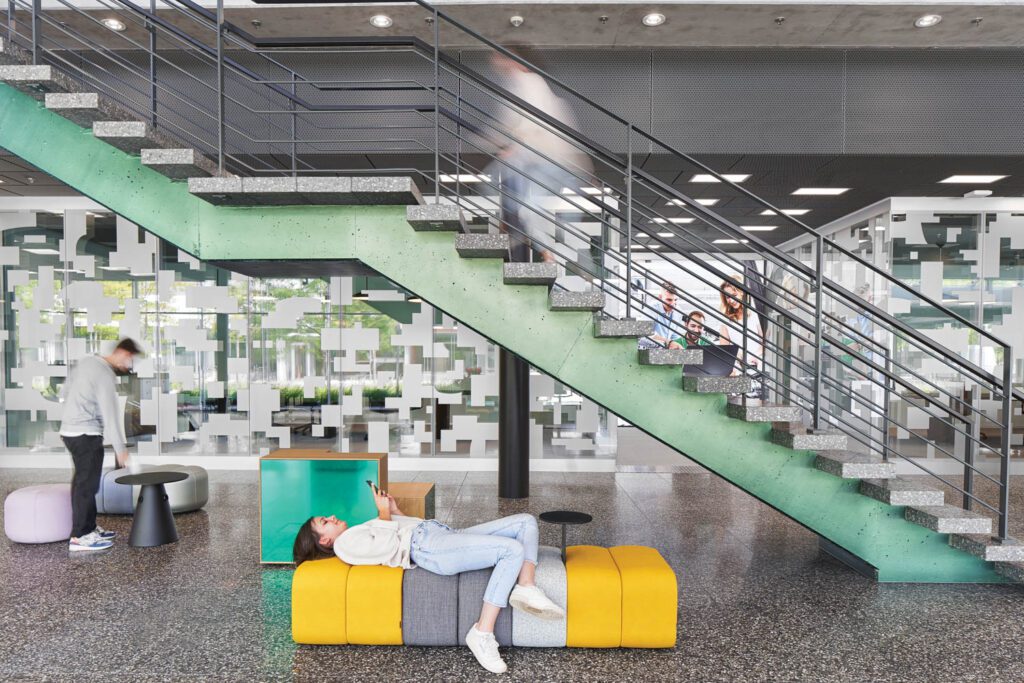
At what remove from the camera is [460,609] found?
347 centimetres

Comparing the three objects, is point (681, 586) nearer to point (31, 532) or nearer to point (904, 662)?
point (904, 662)

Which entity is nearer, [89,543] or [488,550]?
[488,550]

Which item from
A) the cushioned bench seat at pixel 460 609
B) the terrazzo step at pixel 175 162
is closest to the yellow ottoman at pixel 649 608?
the cushioned bench seat at pixel 460 609

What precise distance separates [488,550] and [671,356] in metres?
1.68

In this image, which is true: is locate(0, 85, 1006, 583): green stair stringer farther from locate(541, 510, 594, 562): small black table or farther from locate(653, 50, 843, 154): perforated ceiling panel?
locate(653, 50, 843, 154): perforated ceiling panel

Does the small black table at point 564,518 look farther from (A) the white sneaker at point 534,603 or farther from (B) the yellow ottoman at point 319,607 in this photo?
(B) the yellow ottoman at point 319,607

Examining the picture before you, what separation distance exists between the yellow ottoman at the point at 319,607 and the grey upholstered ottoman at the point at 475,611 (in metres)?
0.63

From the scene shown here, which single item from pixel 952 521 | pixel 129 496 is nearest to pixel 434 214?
pixel 952 521

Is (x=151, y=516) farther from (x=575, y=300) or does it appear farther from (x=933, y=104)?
(x=933, y=104)

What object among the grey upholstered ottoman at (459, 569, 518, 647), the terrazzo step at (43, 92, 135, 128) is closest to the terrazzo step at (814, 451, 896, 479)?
the grey upholstered ottoman at (459, 569, 518, 647)

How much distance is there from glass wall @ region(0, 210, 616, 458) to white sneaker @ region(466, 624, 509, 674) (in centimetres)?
537

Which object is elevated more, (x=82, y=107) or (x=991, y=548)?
(x=82, y=107)

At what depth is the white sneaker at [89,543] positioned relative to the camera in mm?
5109

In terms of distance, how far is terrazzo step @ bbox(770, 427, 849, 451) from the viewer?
4.15m
